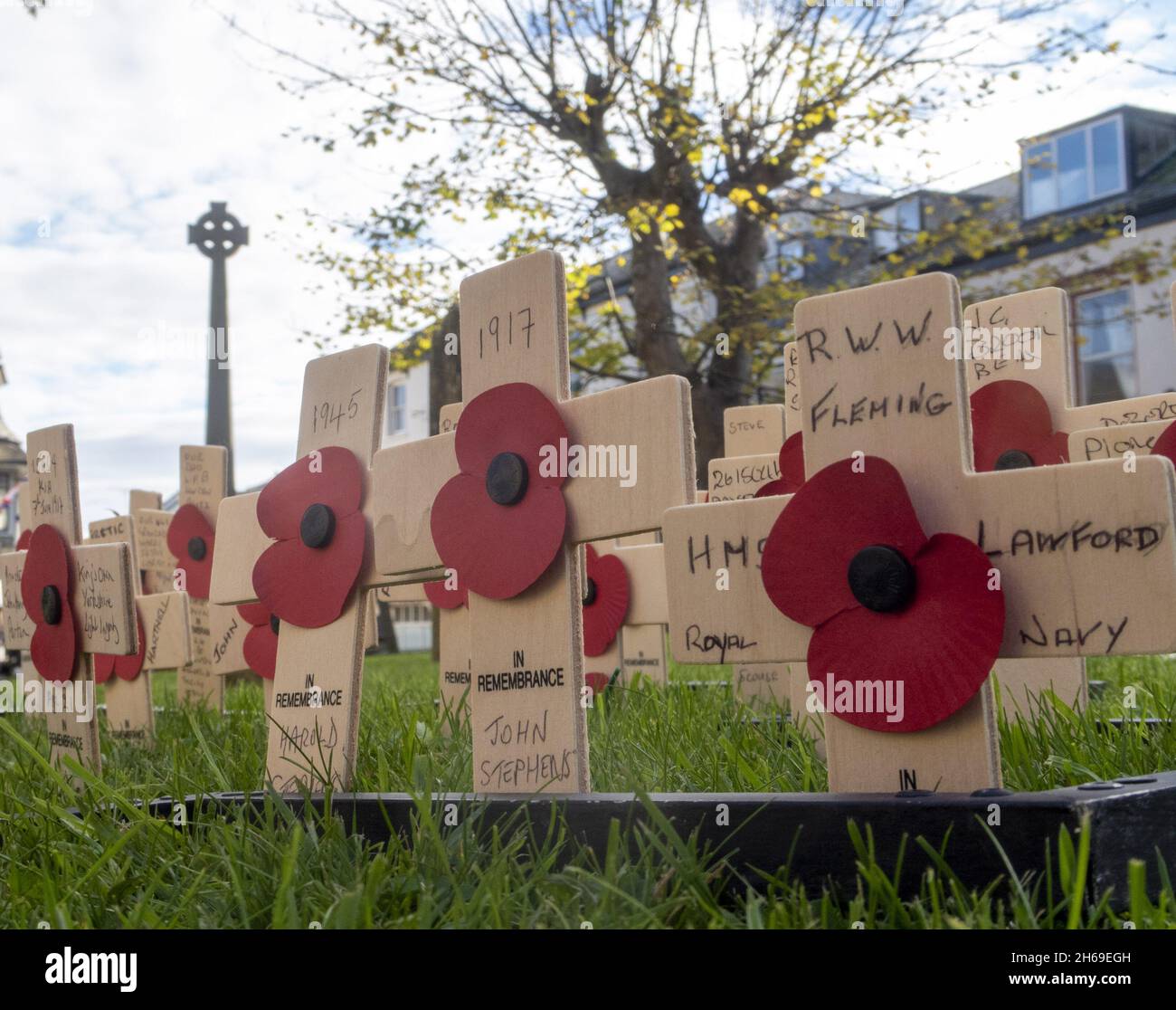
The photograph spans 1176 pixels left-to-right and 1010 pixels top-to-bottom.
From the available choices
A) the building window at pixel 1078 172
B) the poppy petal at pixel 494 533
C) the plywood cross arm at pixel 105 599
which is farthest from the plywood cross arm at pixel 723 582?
the building window at pixel 1078 172

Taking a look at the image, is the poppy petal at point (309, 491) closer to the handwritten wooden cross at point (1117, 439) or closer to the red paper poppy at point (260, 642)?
the red paper poppy at point (260, 642)

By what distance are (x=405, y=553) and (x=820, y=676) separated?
Result: 846 millimetres

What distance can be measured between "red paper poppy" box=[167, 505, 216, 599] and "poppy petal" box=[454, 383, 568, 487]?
2509 millimetres

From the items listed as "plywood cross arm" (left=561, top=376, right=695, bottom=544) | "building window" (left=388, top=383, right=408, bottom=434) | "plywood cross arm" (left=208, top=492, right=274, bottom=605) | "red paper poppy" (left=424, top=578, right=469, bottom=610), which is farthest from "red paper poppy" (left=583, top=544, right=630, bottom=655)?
"building window" (left=388, top=383, right=408, bottom=434)

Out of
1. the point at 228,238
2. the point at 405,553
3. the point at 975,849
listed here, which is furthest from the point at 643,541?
the point at 228,238

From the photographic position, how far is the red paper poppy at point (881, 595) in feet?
5.09

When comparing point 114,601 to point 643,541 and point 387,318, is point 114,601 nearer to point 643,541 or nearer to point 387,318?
point 643,541

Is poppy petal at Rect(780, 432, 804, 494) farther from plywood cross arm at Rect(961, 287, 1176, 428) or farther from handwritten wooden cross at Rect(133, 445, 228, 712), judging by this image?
handwritten wooden cross at Rect(133, 445, 228, 712)

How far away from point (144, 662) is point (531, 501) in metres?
2.12

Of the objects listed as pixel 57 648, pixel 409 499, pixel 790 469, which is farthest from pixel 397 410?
pixel 409 499

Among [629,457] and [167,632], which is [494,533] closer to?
[629,457]

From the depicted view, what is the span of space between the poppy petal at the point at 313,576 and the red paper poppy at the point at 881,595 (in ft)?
2.96
